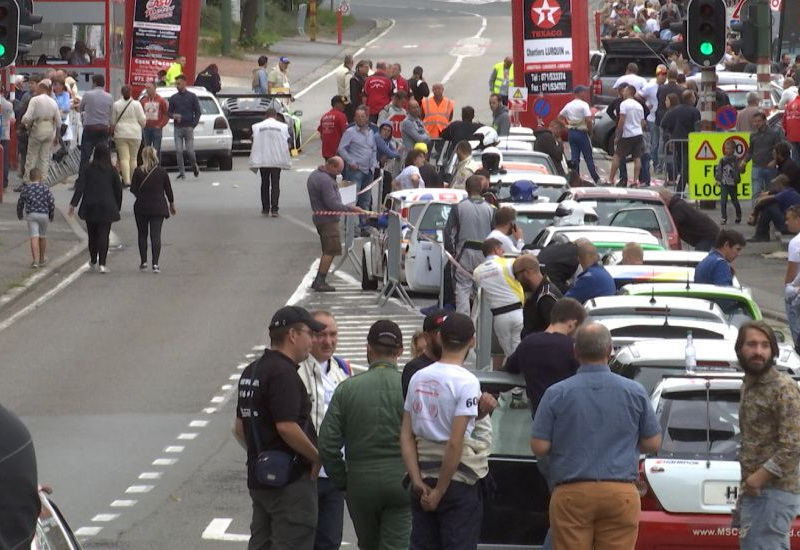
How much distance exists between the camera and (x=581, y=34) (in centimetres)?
3803

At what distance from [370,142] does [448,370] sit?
63.3 ft

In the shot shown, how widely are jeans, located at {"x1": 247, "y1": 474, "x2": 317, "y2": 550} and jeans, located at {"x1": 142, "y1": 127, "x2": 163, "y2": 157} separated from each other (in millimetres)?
25009

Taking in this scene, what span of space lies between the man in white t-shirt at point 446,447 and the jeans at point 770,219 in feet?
58.8

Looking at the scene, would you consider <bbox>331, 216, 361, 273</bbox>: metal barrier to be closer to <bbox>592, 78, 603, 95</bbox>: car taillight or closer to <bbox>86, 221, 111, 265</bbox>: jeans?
<bbox>86, 221, 111, 265</bbox>: jeans

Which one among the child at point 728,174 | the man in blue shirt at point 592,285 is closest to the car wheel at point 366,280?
the child at point 728,174

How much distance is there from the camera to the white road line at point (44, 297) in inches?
857

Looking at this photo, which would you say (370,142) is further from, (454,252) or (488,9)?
(488,9)

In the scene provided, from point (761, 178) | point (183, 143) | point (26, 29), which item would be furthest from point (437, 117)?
point (26, 29)

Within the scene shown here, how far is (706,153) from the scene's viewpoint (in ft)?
86.1

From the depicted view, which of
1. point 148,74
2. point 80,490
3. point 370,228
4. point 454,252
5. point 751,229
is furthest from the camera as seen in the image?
point 148,74

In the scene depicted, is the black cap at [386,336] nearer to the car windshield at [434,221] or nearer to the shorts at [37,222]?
the car windshield at [434,221]

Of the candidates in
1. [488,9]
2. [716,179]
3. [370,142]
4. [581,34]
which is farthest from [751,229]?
[488,9]

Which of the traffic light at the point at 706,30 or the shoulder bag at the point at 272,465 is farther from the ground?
the traffic light at the point at 706,30

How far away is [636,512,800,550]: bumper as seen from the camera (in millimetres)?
9711
